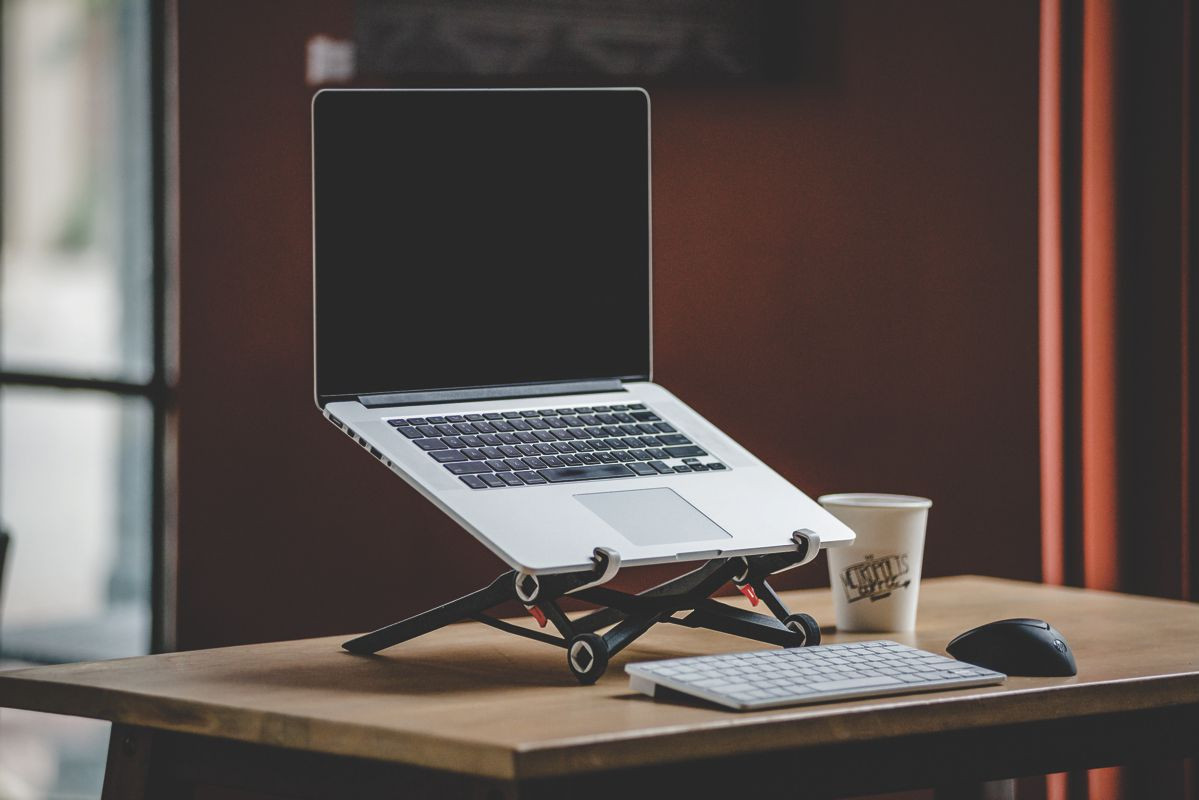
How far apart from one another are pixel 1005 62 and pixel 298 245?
102 centimetres

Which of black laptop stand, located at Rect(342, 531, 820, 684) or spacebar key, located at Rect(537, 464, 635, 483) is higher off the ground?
spacebar key, located at Rect(537, 464, 635, 483)

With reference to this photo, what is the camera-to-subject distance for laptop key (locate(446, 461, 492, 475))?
4.09ft

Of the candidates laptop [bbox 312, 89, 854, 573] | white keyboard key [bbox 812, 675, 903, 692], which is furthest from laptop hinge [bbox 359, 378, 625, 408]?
white keyboard key [bbox 812, 675, 903, 692]

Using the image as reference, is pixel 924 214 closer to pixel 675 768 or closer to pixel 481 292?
pixel 481 292

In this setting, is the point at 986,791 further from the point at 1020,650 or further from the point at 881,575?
the point at 1020,650

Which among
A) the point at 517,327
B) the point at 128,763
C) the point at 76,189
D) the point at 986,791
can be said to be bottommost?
the point at 986,791

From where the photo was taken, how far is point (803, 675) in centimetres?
110

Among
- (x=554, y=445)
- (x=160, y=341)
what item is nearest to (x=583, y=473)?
(x=554, y=445)

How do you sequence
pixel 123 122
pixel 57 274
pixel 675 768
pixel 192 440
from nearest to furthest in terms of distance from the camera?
pixel 675 768 < pixel 192 440 < pixel 123 122 < pixel 57 274

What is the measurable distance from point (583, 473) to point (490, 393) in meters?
0.15

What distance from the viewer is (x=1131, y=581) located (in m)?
2.09

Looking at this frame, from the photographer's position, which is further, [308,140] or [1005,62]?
[1005,62]

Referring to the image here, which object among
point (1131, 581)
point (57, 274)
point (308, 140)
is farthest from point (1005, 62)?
point (57, 274)

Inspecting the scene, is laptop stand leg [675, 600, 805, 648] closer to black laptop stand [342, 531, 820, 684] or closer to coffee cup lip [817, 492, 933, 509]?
black laptop stand [342, 531, 820, 684]
